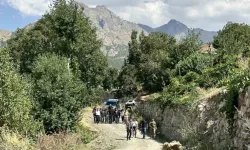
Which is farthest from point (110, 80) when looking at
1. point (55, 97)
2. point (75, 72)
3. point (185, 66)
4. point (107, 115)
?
point (55, 97)

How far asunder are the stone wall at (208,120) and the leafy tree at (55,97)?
23.9 ft

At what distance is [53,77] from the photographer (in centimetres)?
2881

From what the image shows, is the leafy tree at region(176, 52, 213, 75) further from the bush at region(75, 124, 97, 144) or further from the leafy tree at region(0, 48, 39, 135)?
the leafy tree at region(0, 48, 39, 135)

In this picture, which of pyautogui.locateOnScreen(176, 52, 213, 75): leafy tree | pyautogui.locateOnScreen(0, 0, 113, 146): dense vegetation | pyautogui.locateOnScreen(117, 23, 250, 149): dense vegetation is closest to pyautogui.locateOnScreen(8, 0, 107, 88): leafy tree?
pyautogui.locateOnScreen(0, 0, 113, 146): dense vegetation

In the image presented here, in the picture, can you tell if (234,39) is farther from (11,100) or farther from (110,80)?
(110,80)

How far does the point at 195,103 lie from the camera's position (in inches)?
979

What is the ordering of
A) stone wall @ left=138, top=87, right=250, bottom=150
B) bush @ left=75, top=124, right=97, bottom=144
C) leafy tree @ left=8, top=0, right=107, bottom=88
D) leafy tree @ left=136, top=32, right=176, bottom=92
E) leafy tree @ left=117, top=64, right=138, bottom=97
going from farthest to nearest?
leafy tree @ left=117, top=64, right=138, bottom=97 → leafy tree @ left=136, top=32, right=176, bottom=92 → leafy tree @ left=8, top=0, right=107, bottom=88 → bush @ left=75, top=124, right=97, bottom=144 → stone wall @ left=138, top=87, right=250, bottom=150

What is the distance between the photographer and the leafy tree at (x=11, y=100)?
2138 centimetres

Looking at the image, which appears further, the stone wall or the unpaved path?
the unpaved path

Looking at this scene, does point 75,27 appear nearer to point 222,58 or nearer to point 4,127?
point 222,58

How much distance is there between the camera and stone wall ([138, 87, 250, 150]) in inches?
564

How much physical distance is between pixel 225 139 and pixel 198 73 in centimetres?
1789

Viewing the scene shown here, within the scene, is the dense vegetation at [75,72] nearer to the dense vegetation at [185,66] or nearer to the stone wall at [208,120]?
the dense vegetation at [185,66]

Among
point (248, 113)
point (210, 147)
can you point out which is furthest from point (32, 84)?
point (248, 113)
